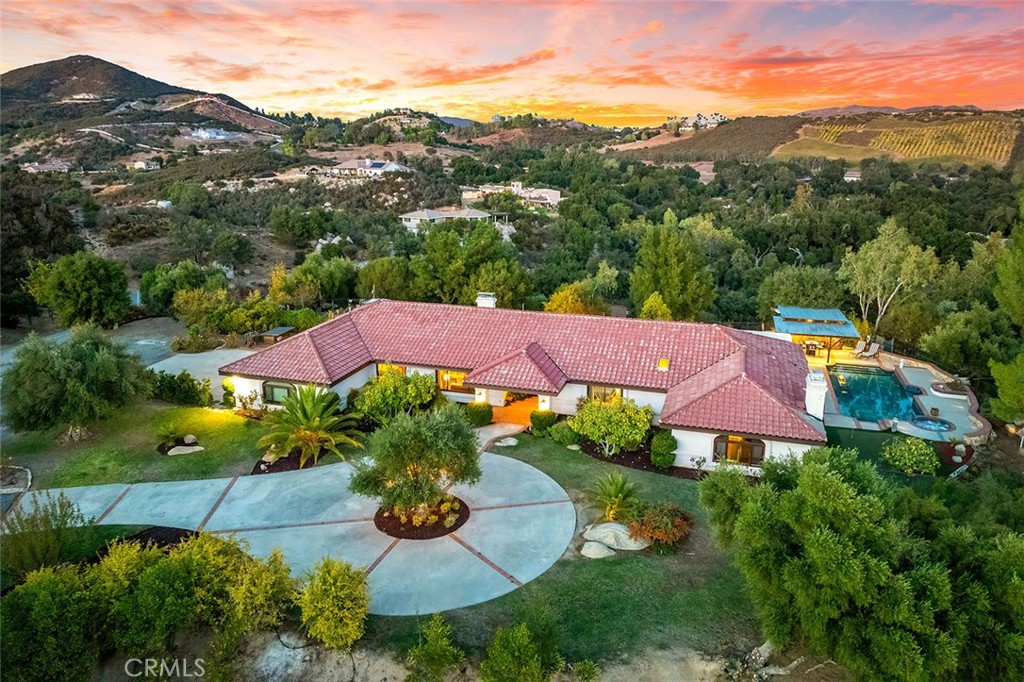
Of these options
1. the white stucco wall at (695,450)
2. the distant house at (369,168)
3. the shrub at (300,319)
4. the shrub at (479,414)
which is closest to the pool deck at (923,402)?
the white stucco wall at (695,450)

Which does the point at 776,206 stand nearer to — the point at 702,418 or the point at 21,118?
the point at 702,418

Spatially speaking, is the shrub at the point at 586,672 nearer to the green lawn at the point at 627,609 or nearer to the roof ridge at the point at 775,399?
the green lawn at the point at 627,609

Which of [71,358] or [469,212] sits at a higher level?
[71,358]

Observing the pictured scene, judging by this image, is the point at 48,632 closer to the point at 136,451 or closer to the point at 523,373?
the point at 136,451

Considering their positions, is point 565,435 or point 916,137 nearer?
point 565,435

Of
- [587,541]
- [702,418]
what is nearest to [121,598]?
[587,541]

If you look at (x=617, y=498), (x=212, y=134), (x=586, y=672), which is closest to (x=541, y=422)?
(x=617, y=498)

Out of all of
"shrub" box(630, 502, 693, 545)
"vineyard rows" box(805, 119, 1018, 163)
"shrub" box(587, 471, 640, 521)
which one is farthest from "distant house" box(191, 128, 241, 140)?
"shrub" box(630, 502, 693, 545)
